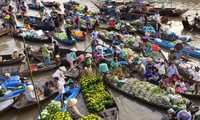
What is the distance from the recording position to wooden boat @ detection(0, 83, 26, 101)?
1334 cm

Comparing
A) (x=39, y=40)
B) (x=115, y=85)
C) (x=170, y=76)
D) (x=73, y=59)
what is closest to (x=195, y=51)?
(x=170, y=76)

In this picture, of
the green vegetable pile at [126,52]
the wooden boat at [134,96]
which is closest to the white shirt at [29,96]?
the wooden boat at [134,96]

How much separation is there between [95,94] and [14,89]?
453cm

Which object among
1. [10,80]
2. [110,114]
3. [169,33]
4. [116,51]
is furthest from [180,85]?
[10,80]

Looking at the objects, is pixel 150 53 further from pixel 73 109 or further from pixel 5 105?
pixel 5 105

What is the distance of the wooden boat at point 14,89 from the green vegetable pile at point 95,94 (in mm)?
3275

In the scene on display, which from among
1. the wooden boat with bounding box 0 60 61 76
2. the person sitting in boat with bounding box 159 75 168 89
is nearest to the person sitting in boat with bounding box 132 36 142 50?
the person sitting in boat with bounding box 159 75 168 89

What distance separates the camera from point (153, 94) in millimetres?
12711

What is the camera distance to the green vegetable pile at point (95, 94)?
469 inches

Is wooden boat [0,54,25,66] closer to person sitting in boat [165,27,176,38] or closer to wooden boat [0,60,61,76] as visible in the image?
wooden boat [0,60,61,76]

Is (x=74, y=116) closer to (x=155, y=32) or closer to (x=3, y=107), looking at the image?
(x=3, y=107)

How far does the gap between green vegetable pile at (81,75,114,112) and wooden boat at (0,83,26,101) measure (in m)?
3.27

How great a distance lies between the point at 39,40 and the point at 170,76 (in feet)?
37.5

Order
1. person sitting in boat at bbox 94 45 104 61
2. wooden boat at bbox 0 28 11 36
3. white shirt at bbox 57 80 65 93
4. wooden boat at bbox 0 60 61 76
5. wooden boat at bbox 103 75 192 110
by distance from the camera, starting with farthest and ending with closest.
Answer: wooden boat at bbox 0 28 11 36, person sitting in boat at bbox 94 45 104 61, wooden boat at bbox 0 60 61 76, white shirt at bbox 57 80 65 93, wooden boat at bbox 103 75 192 110
